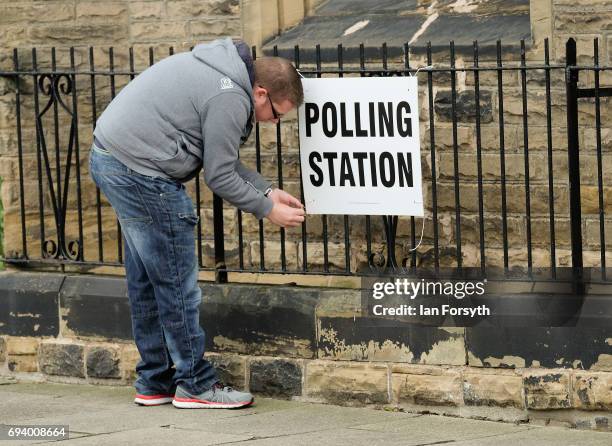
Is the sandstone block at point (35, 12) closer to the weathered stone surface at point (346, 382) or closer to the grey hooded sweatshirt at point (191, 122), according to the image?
the grey hooded sweatshirt at point (191, 122)

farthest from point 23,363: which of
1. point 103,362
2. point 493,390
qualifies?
point 493,390

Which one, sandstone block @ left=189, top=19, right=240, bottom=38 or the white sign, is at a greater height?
sandstone block @ left=189, top=19, right=240, bottom=38

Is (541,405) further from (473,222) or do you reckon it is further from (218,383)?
(473,222)

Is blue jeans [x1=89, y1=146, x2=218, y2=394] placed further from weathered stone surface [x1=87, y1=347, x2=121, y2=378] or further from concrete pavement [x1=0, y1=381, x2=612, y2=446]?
weathered stone surface [x1=87, y1=347, x2=121, y2=378]

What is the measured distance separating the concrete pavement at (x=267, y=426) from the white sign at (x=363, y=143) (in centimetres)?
101

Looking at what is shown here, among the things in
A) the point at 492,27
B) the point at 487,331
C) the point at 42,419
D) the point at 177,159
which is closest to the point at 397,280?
the point at 487,331

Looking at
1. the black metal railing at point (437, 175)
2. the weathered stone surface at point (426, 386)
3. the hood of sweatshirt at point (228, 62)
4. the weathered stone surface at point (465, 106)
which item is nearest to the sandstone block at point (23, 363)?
the black metal railing at point (437, 175)

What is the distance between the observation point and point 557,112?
8.11 metres

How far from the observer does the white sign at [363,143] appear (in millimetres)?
6797

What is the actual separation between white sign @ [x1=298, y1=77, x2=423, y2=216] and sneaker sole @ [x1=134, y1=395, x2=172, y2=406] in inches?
47.4

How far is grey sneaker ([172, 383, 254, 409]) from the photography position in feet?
22.3

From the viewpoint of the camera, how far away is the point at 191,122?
6348 mm

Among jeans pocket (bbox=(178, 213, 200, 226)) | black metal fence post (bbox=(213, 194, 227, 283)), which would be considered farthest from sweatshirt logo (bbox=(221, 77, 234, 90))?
black metal fence post (bbox=(213, 194, 227, 283))

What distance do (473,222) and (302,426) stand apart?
249 cm
